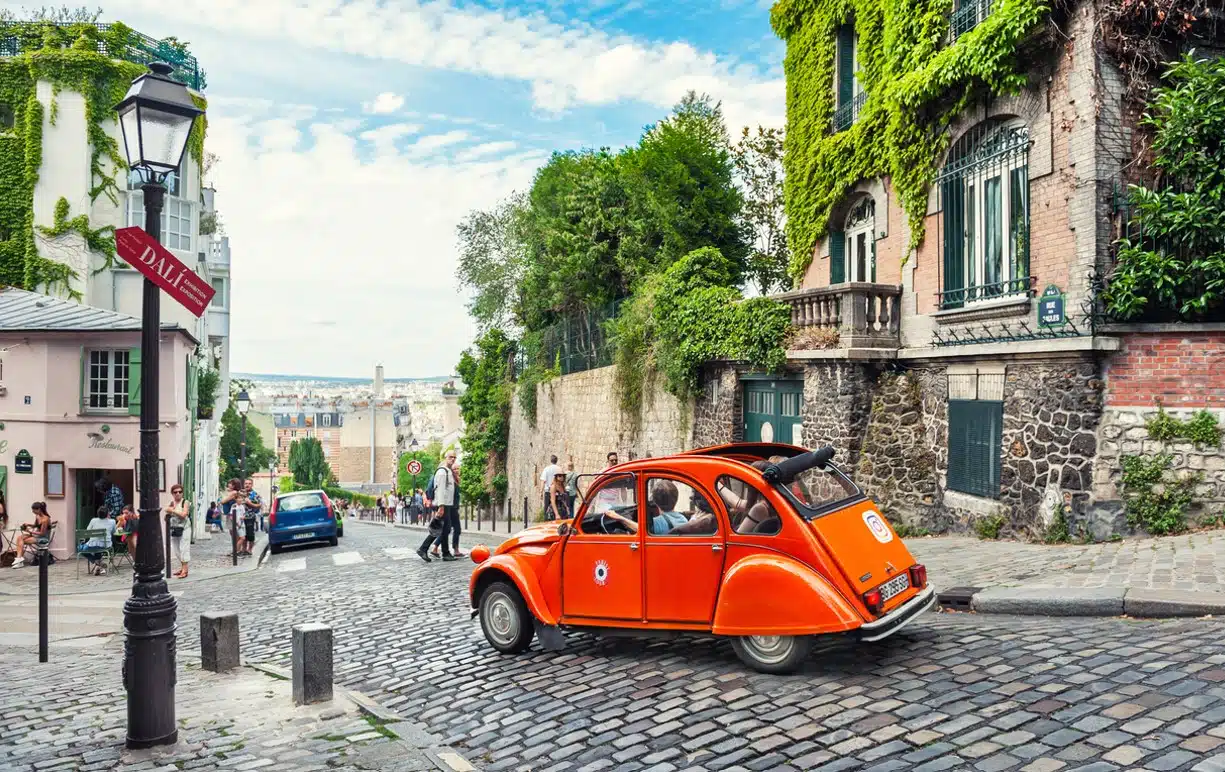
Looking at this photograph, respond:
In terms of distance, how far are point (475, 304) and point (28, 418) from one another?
59.8 feet

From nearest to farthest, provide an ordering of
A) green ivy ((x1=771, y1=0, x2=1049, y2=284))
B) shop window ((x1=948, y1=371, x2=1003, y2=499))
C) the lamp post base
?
the lamp post base < green ivy ((x1=771, y1=0, x2=1049, y2=284)) < shop window ((x1=948, y1=371, x2=1003, y2=499))

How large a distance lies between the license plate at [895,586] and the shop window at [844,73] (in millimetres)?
11918

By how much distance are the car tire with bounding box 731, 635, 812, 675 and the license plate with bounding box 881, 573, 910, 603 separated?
0.61 meters

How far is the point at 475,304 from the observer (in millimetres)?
35219

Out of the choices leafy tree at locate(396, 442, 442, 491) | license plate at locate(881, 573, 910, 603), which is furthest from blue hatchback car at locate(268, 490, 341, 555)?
leafy tree at locate(396, 442, 442, 491)

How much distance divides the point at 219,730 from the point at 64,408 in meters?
15.4

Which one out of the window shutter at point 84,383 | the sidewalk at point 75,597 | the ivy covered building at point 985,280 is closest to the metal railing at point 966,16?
the ivy covered building at point 985,280

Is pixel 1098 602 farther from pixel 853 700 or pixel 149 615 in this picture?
pixel 149 615

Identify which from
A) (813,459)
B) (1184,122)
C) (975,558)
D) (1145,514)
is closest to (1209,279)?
(1184,122)

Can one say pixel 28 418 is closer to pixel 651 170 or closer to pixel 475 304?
pixel 651 170

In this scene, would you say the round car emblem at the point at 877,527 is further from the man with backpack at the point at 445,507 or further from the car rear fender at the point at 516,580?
the man with backpack at the point at 445,507

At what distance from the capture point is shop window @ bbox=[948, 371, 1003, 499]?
11898 millimetres

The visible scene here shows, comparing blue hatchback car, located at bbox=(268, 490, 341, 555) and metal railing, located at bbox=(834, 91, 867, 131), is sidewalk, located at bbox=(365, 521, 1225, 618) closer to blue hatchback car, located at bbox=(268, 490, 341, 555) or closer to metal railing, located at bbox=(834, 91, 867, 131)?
metal railing, located at bbox=(834, 91, 867, 131)

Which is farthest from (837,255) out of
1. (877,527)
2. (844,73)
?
(877,527)
